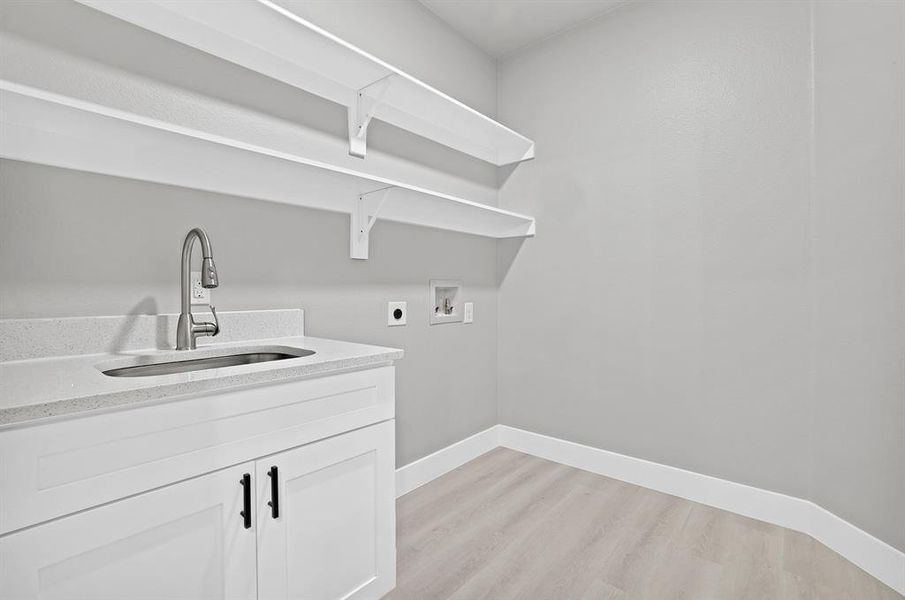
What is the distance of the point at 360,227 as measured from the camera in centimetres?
188

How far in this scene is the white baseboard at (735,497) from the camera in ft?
5.08

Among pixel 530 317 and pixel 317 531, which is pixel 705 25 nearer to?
pixel 530 317

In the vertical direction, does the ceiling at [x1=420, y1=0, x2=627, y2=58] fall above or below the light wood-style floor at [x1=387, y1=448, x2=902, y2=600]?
above

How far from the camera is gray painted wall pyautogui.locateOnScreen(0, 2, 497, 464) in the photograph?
3.84 ft

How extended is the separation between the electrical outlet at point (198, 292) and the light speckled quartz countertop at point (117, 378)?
16 cm

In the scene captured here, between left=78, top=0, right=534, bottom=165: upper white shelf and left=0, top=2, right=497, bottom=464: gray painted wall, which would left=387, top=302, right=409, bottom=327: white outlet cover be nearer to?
left=0, top=2, right=497, bottom=464: gray painted wall

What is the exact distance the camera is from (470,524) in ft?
6.09

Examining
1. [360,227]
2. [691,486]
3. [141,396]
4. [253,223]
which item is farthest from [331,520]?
[691,486]

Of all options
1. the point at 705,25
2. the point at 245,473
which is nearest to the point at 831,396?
the point at 705,25

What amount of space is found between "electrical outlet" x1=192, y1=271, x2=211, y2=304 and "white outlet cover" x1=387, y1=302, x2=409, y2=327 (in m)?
0.80

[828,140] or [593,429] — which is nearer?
[828,140]

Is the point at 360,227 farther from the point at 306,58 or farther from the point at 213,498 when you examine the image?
the point at 213,498

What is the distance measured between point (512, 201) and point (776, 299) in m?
1.43

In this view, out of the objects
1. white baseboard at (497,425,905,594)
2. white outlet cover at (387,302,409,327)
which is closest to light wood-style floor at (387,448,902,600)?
white baseboard at (497,425,905,594)
